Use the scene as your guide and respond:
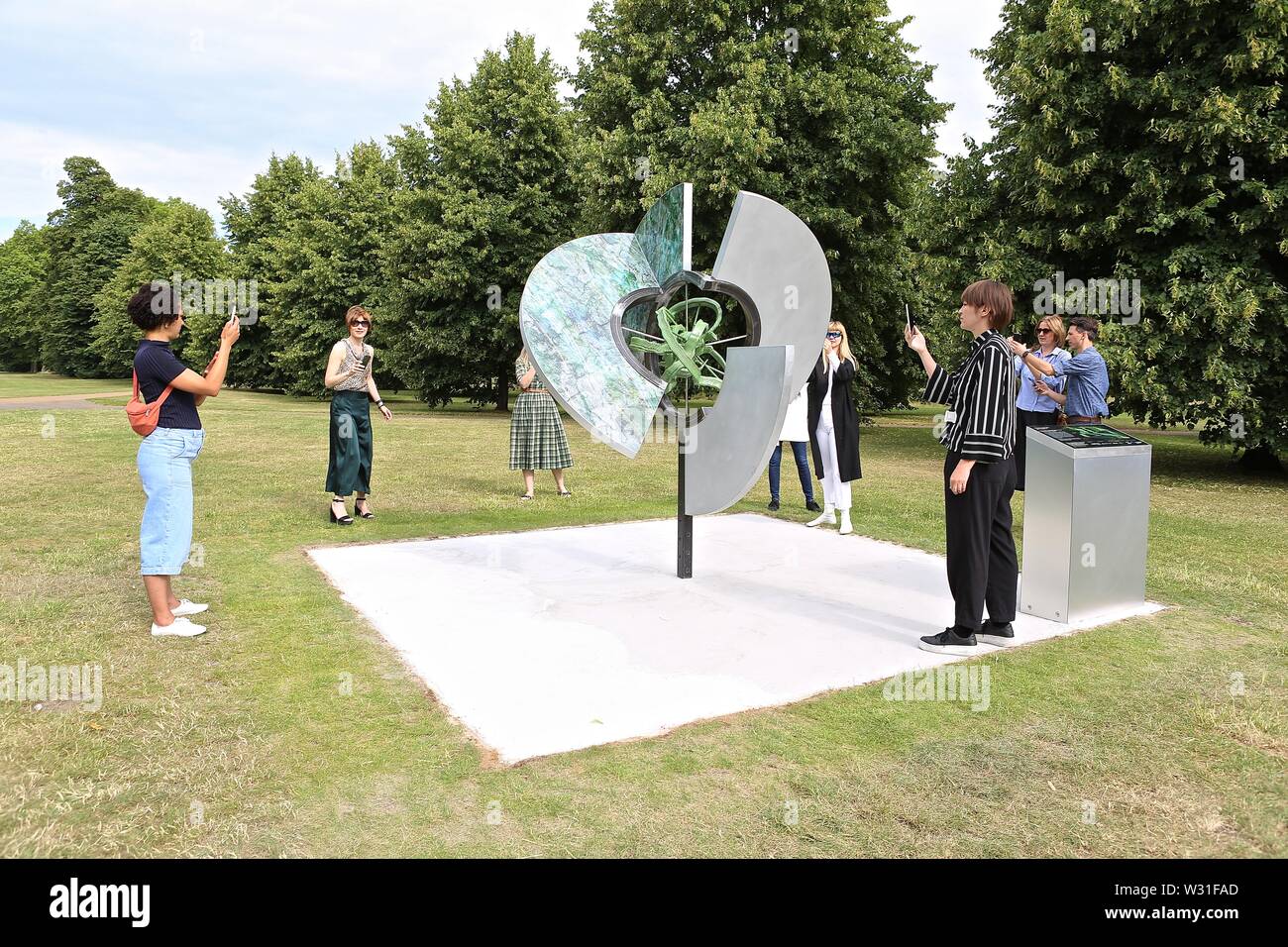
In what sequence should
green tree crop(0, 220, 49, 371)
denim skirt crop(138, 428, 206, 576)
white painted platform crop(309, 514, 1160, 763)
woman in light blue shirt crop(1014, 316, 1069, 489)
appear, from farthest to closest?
green tree crop(0, 220, 49, 371), woman in light blue shirt crop(1014, 316, 1069, 489), denim skirt crop(138, 428, 206, 576), white painted platform crop(309, 514, 1160, 763)

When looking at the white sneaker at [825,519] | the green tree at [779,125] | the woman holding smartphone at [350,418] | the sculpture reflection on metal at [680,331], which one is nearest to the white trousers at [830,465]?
the white sneaker at [825,519]

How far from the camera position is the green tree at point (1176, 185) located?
44.6 ft

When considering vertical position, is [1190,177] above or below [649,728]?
above

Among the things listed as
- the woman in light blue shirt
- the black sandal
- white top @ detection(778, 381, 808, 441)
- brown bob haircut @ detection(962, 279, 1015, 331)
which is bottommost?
the black sandal

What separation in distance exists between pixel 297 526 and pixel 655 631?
5289mm

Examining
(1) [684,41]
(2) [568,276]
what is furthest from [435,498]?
(1) [684,41]

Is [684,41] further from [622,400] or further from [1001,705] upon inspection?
[1001,705]

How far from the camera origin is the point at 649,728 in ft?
14.4

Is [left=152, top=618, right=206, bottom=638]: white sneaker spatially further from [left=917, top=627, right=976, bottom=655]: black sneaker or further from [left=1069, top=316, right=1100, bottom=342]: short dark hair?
[left=1069, top=316, right=1100, bottom=342]: short dark hair

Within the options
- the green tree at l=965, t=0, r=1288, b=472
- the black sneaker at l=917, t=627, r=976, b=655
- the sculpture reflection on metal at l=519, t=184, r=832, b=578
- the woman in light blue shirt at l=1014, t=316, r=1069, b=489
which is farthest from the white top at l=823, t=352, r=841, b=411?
the green tree at l=965, t=0, r=1288, b=472

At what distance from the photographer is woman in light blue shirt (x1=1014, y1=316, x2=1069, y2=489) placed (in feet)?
24.9

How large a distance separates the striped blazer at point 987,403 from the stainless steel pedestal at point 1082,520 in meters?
1.05

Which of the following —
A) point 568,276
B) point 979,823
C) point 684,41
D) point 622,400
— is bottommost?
point 979,823

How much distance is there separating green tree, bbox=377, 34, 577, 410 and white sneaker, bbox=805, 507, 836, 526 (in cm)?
1936
